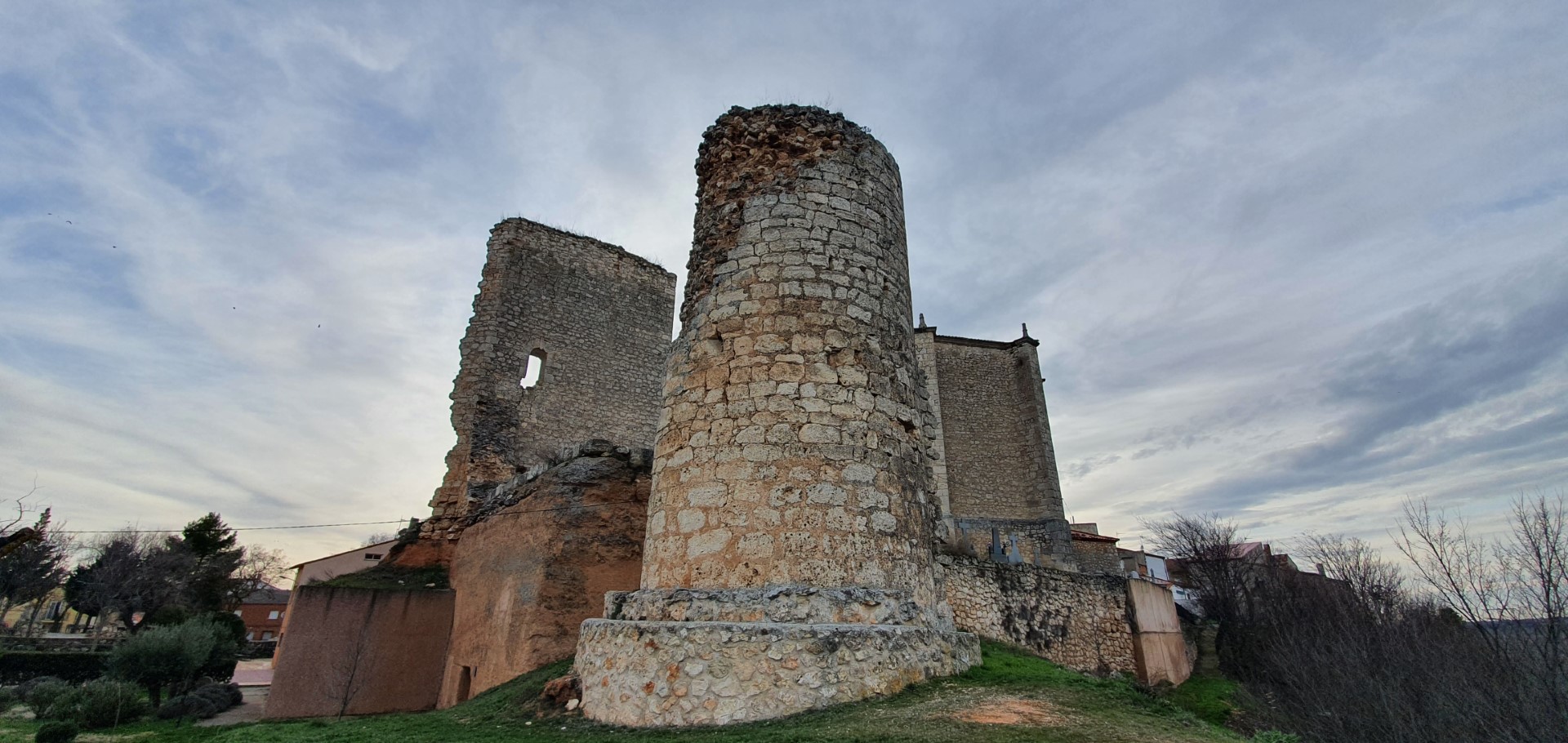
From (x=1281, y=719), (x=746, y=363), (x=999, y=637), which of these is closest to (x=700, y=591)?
(x=746, y=363)

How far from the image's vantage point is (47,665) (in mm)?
20125

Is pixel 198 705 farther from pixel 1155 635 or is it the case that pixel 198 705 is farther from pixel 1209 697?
pixel 1209 697

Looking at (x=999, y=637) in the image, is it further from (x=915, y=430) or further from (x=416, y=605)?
(x=416, y=605)

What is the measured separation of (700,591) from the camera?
5.31 meters

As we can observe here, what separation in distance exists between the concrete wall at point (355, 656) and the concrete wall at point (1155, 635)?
43.6 feet

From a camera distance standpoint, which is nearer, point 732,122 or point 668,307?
point 732,122

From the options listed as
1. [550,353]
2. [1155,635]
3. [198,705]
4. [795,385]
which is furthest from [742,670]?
[1155,635]

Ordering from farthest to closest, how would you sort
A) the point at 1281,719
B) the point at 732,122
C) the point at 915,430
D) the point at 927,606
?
1. the point at 1281,719
2. the point at 732,122
3. the point at 915,430
4. the point at 927,606

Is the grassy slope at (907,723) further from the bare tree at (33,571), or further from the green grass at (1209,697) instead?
the bare tree at (33,571)

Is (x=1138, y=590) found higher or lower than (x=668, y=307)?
lower

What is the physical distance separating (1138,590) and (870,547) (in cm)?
1283

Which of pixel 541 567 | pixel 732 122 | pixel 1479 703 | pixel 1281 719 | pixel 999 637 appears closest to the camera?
pixel 732 122

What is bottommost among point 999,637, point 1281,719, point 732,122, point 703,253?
point 1281,719

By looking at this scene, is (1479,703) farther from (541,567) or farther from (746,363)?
(541,567)
